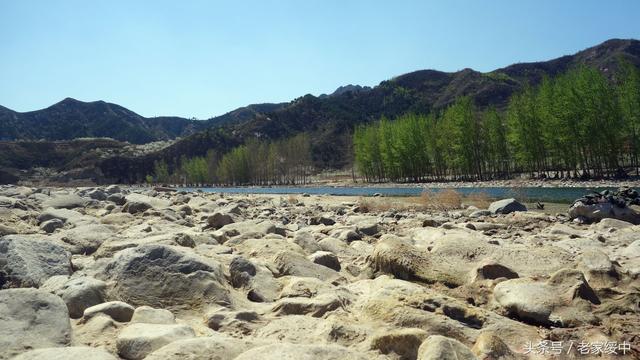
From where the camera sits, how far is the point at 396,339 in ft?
13.1

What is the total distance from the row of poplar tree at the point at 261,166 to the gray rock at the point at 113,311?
107m

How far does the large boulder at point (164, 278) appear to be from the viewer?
5.47 meters

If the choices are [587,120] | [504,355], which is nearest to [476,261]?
[504,355]

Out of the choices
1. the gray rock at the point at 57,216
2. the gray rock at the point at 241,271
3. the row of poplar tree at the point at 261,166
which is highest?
the row of poplar tree at the point at 261,166

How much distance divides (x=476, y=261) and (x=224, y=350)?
5.14m

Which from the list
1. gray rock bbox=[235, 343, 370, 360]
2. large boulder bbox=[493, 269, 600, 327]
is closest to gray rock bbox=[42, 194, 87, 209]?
gray rock bbox=[235, 343, 370, 360]

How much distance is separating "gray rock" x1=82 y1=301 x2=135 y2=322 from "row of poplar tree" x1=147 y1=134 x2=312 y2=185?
107 m

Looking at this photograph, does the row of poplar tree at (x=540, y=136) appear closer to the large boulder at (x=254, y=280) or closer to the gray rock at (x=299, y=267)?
the gray rock at (x=299, y=267)

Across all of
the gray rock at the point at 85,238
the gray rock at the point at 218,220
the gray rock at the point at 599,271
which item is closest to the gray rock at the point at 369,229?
the gray rock at the point at 218,220

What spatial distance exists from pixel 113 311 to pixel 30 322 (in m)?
0.92

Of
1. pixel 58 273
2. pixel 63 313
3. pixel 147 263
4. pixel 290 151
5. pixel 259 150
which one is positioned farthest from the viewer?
pixel 259 150

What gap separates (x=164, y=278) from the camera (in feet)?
18.7

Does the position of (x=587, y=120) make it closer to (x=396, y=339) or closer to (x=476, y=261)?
(x=476, y=261)

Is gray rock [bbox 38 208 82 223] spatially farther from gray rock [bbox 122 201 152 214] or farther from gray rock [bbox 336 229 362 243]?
gray rock [bbox 336 229 362 243]
